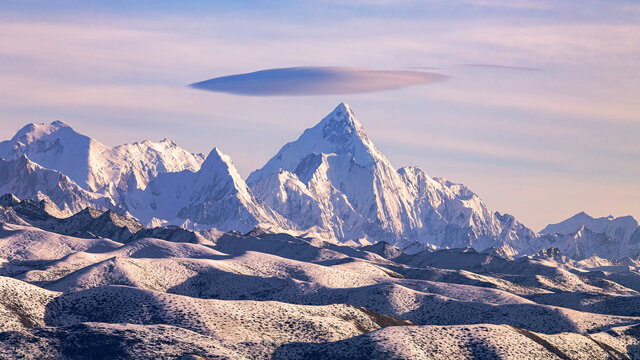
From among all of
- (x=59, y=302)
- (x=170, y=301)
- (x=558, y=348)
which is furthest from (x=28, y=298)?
(x=558, y=348)

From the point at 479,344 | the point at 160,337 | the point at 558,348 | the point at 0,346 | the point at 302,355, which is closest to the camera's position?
the point at 0,346

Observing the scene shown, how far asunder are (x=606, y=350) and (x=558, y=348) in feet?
44.9

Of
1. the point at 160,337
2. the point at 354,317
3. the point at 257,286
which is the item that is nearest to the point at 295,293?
the point at 257,286

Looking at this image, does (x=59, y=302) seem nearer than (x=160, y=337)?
No

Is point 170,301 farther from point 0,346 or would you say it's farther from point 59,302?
point 0,346

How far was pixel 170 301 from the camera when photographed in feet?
405

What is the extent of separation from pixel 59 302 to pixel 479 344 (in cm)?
5955

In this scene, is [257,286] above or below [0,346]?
below

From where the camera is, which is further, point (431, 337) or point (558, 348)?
point (558, 348)

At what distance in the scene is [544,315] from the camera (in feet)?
545

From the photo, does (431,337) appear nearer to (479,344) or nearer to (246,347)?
(479,344)

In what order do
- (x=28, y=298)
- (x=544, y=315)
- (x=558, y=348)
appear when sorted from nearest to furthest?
(x=558, y=348) < (x=28, y=298) < (x=544, y=315)

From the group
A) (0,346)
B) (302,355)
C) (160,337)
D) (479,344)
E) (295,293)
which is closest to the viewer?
(0,346)

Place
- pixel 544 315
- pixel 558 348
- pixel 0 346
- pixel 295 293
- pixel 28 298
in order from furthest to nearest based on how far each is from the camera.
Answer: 1. pixel 295 293
2. pixel 544 315
3. pixel 28 298
4. pixel 558 348
5. pixel 0 346
